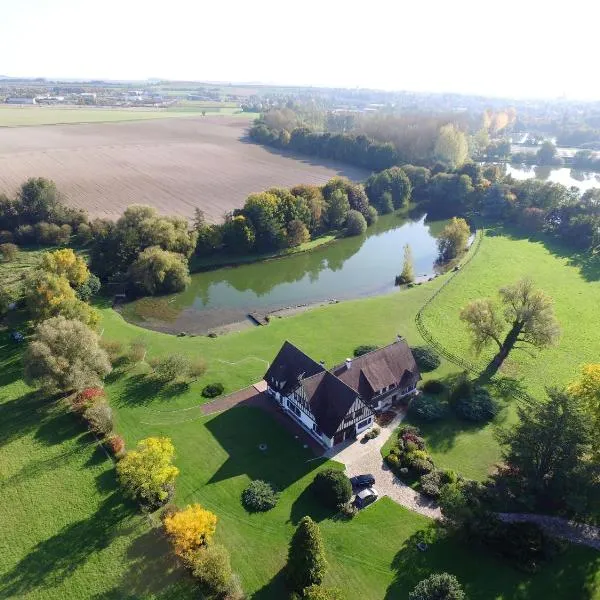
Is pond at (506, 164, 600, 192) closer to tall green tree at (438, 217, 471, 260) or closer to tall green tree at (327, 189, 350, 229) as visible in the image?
tall green tree at (438, 217, 471, 260)

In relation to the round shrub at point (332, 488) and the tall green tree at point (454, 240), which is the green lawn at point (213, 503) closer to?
the round shrub at point (332, 488)

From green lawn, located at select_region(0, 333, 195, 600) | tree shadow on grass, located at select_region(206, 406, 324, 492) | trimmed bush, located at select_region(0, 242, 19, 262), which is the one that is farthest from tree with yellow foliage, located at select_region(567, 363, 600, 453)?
trimmed bush, located at select_region(0, 242, 19, 262)

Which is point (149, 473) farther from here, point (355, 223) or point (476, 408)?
point (355, 223)

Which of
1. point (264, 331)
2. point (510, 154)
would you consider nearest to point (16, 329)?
point (264, 331)

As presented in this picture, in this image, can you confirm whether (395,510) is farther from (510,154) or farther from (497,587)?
(510,154)

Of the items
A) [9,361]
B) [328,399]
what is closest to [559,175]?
[328,399]

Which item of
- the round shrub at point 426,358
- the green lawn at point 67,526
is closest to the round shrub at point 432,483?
the round shrub at point 426,358
